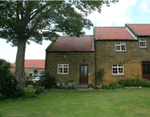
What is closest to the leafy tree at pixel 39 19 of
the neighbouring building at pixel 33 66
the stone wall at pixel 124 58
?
the stone wall at pixel 124 58

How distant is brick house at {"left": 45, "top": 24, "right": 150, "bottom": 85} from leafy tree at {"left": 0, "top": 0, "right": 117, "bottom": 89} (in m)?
4.49

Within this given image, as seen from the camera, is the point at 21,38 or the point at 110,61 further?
the point at 110,61

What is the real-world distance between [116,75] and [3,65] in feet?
43.0

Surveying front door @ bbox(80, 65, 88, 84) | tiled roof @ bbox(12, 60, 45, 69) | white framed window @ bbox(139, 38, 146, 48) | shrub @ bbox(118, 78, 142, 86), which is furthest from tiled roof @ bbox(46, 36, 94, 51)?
tiled roof @ bbox(12, 60, 45, 69)

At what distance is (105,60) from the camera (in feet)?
59.5

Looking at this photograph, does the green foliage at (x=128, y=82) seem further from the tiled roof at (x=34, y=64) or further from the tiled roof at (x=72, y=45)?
the tiled roof at (x=34, y=64)

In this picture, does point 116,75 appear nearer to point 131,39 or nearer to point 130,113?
point 131,39

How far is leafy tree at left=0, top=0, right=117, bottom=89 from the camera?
1083 cm

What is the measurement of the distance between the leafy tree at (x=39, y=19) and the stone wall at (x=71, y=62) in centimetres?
437

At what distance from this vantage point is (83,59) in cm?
1800

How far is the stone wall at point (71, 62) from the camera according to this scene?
17.8 m

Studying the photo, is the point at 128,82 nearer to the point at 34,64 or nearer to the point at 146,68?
the point at 146,68

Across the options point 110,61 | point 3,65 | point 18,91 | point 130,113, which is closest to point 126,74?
point 110,61

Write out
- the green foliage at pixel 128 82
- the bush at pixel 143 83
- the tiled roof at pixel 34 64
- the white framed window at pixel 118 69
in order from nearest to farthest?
the bush at pixel 143 83 → the green foliage at pixel 128 82 → the white framed window at pixel 118 69 → the tiled roof at pixel 34 64
